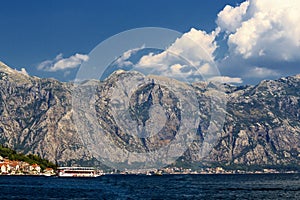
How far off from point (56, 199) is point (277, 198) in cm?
6212

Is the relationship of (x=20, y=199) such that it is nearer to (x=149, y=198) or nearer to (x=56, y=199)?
(x=56, y=199)

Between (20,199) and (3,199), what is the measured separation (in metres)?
4.26

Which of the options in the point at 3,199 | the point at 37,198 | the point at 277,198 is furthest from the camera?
the point at 277,198

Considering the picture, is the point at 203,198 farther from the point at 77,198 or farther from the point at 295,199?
the point at 77,198

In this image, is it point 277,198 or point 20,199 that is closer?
point 20,199

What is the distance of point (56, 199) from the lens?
122 m

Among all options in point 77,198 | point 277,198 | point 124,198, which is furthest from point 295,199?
point 77,198

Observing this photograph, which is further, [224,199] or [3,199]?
[224,199]

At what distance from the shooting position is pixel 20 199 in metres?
117

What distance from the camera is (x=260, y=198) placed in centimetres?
13188

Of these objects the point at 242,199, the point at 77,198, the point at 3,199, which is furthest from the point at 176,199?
the point at 3,199

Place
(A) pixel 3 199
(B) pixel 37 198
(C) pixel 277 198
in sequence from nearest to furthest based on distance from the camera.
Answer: (A) pixel 3 199
(B) pixel 37 198
(C) pixel 277 198

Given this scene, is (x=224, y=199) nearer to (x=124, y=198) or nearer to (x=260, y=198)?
(x=260, y=198)

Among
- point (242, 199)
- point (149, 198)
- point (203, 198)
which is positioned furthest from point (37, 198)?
point (242, 199)
